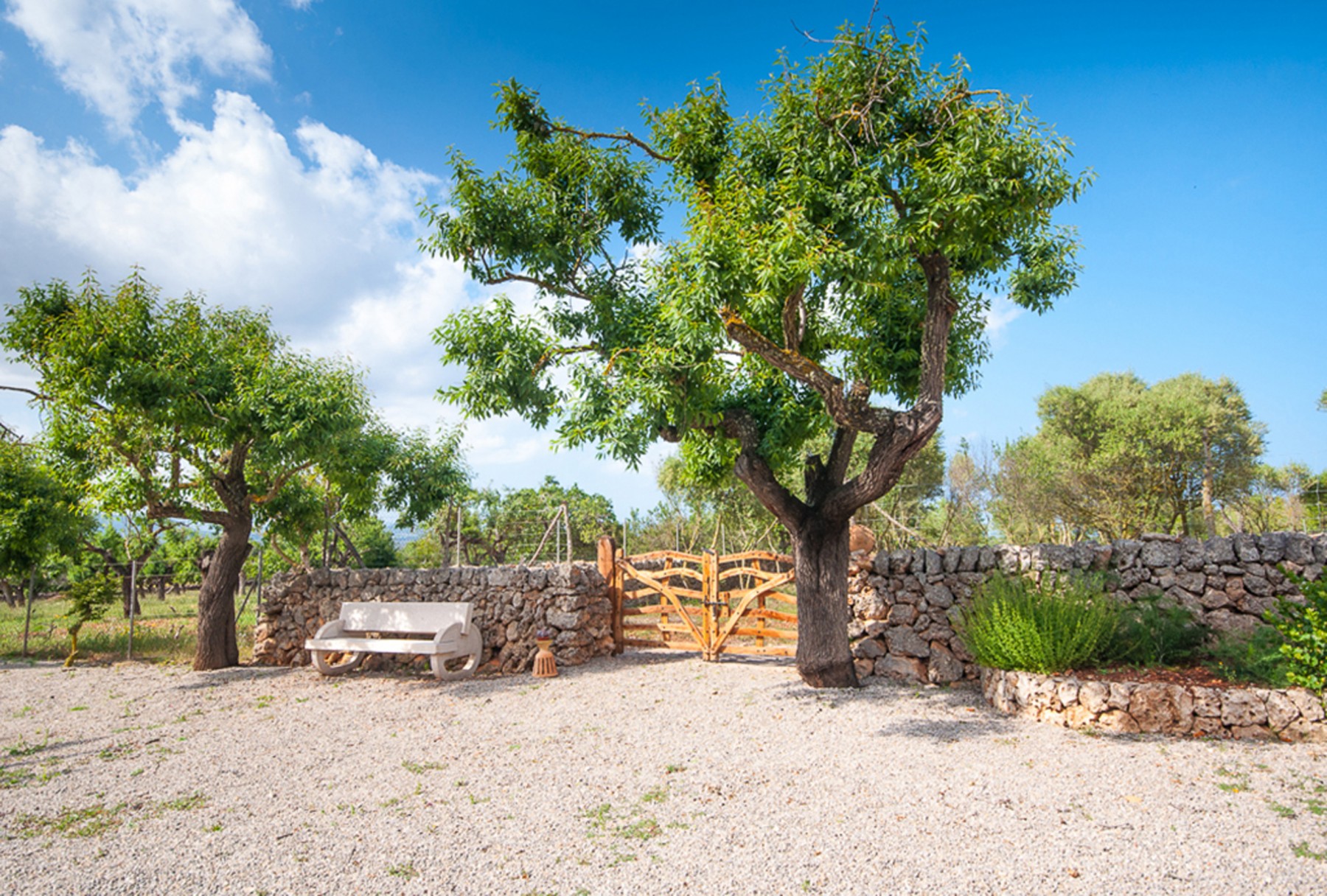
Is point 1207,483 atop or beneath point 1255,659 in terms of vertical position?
atop

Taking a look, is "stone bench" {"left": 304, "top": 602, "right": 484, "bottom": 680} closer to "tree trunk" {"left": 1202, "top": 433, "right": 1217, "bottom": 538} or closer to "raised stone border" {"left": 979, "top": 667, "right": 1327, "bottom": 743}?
"raised stone border" {"left": 979, "top": 667, "right": 1327, "bottom": 743}

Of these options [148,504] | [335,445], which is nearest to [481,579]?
[335,445]

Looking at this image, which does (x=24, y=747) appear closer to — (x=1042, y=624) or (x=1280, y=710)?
(x=1042, y=624)

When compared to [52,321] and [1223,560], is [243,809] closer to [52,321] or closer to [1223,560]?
[52,321]

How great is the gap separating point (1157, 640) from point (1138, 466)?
1564 cm

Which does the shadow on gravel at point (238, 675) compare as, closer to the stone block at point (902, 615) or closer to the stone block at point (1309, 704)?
the stone block at point (902, 615)

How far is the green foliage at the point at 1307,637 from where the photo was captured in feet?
17.6

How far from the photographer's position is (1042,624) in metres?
6.48

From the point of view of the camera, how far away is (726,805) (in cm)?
436

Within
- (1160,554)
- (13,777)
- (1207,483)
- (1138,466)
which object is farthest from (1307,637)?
(1207,483)

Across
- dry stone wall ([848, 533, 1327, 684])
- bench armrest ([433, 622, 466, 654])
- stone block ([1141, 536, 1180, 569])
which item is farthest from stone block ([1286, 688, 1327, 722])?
bench armrest ([433, 622, 466, 654])

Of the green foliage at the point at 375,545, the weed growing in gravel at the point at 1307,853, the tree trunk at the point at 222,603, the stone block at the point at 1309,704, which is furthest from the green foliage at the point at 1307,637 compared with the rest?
the green foliage at the point at 375,545

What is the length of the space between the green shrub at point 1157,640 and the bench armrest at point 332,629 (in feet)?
29.0

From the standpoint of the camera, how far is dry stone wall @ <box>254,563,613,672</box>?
9.72 metres
